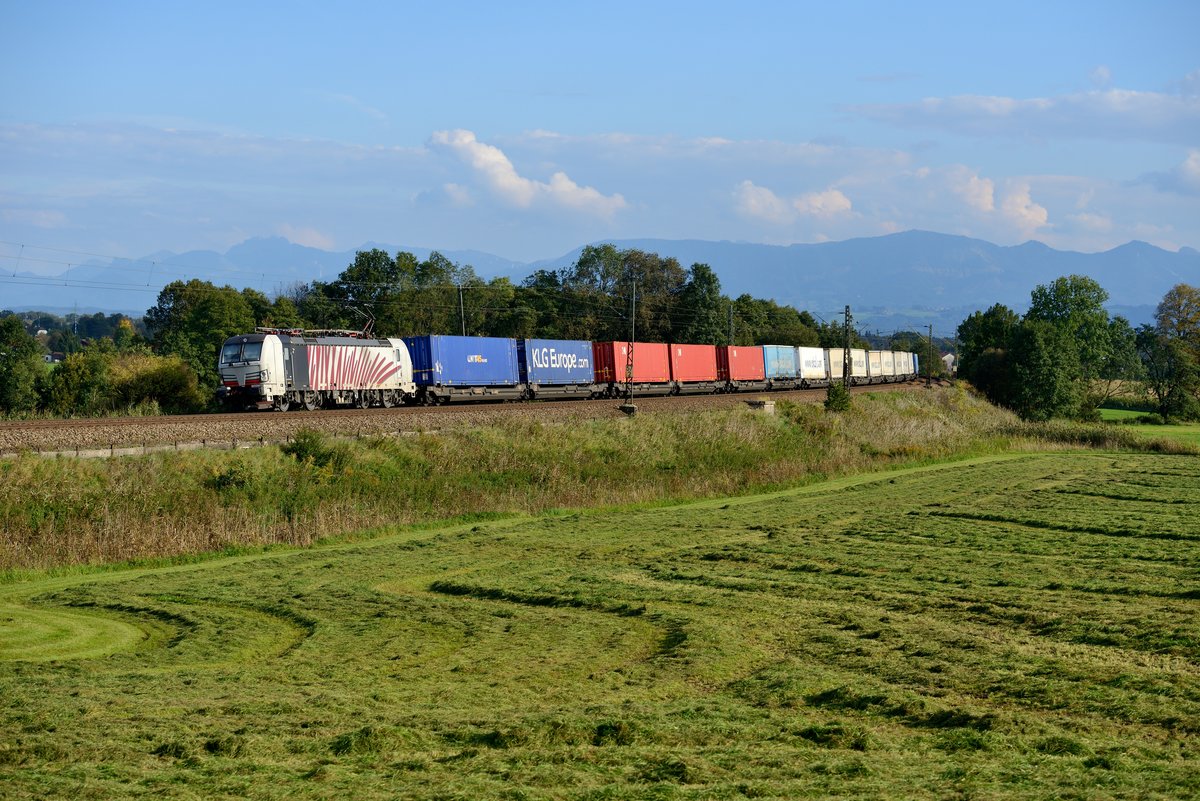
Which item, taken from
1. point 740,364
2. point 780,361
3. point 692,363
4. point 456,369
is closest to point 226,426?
point 456,369

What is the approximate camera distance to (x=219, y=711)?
9266 mm

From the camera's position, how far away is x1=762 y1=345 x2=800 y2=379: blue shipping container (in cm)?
7262

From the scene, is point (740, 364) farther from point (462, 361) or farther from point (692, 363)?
point (462, 361)

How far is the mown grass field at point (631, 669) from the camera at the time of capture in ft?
24.8

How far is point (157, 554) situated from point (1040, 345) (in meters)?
75.0

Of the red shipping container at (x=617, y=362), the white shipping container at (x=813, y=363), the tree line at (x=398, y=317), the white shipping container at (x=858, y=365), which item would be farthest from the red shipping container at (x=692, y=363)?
the white shipping container at (x=858, y=365)

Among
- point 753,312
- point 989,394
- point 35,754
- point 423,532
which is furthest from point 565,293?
point 35,754

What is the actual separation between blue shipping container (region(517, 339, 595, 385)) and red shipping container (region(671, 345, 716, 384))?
7.13 meters

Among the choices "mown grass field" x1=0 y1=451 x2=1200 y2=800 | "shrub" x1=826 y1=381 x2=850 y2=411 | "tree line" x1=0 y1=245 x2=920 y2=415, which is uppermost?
→ "tree line" x1=0 y1=245 x2=920 y2=415

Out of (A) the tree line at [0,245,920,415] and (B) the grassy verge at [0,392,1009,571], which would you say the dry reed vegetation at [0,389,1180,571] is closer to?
(B) the grassy verge at [0,392,1009,571]

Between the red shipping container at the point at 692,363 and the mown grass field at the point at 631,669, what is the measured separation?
131 ft

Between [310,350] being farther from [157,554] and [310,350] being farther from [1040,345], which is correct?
[1040,345]

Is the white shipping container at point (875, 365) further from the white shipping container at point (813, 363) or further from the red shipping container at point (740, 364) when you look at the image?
the red shipping container at point (740, 364)

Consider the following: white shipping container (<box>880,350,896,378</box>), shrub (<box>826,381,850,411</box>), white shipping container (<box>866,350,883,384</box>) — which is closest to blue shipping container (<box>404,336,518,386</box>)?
shrub (<box>826,381,850,411</box>)
